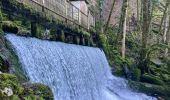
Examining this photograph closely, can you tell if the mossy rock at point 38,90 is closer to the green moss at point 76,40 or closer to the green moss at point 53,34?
the green moss at point 53,34

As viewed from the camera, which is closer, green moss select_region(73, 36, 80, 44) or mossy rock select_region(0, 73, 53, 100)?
mossy rock select_region(0, 73, 53, 100)

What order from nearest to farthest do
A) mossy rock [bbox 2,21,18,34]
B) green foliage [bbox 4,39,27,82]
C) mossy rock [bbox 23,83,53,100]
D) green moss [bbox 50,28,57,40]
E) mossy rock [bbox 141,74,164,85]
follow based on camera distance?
mossy rock [bbox 23,83,53,100] < green foliage [bbox 4,39,27,82] < mossy rock [bbox 2,21,18,34] < green moss [bbox 50,28,57,40] < mossy rock [bbox 141,74,164,85]

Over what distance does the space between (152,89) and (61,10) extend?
6.66m

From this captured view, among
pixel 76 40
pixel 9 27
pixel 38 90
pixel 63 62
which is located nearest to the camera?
pixel 38 90

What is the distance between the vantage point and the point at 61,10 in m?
16.4

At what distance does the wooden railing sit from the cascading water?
46.4 inches

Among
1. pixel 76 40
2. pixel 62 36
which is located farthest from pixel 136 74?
pixel 62 36

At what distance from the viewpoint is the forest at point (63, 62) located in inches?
325

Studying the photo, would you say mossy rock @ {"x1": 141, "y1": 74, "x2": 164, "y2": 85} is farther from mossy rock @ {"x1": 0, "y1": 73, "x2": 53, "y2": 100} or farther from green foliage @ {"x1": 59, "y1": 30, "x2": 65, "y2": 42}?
mossy rock @ {"x1": 0, "y1": 73, "x2": 53, "y2": 100}

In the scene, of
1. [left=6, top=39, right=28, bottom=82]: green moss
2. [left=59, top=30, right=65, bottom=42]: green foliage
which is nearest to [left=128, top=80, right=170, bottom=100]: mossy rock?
[left=59, top=30, right=65, bottom=42]: green foliage

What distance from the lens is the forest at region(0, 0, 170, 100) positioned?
825 centimetres

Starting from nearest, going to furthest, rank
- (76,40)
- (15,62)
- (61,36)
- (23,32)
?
(15,62) < (23,32) < (61,36) < (76,40)

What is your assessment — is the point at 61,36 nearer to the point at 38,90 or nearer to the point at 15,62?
the point at 15,62

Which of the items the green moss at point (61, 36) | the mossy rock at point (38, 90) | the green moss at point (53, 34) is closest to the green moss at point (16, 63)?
the mossy rock at point (38, 90)
